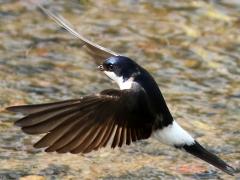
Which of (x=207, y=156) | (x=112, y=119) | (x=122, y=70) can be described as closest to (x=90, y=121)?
(x=112, y=119)

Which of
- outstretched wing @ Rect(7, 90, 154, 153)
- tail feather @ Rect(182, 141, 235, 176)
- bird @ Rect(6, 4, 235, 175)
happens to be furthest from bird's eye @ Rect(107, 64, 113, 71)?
tail feather @ Rect(182, 141, 235, 176)

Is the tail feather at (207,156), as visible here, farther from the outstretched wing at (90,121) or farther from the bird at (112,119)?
the outstretched wing at (90,121)

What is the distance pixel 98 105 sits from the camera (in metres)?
3.46

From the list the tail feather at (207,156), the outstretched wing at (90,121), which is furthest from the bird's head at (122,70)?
the tail feather at (207,156)

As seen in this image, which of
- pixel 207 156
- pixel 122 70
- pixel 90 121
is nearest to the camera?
pixel 90 121

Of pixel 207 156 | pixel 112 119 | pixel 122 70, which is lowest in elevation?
pixel 207 156

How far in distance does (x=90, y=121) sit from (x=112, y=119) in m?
0.13

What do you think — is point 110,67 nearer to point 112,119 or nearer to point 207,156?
point 112,119

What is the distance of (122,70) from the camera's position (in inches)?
152

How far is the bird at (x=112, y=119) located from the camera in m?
3.21

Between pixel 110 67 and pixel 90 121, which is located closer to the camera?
pixel 90 121

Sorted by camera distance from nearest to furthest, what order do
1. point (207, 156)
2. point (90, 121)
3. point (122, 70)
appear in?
point (90, 121) < point (122, 70) < point (207, 156)

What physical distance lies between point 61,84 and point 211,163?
5.27 ft

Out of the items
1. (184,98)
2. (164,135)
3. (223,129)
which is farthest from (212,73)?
(164,135)
